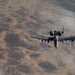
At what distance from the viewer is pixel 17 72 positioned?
390ft

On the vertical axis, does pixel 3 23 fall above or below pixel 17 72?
above

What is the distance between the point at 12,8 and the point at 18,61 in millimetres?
52648

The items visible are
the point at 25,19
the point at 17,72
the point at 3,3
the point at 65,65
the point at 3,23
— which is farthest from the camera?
the point at 3,3

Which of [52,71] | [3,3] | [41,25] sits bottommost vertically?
[52,71]

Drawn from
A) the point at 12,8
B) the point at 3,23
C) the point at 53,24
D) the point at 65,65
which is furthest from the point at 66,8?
the point at 65,65

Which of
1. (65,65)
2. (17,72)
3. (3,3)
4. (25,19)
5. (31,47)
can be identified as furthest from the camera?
(3,3)

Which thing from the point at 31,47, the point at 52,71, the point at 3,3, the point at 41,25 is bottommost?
the point at 52,71

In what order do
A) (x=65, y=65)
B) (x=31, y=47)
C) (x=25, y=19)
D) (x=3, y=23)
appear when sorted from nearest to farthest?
(x=65, y=65), (x=31, y=47), (x=3, y=23), (x=25, y=19)

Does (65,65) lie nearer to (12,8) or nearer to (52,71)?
(52,71)

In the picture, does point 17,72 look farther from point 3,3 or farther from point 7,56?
point 3,3

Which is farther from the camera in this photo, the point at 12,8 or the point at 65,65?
the point at 12,8

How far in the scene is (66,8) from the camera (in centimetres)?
17725

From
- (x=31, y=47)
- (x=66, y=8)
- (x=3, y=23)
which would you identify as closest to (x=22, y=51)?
(x=31, y=47)

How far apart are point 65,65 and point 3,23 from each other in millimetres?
46815
